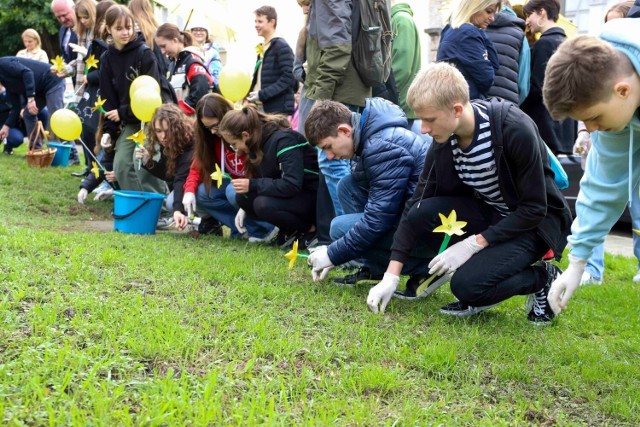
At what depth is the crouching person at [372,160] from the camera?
3.99 metres

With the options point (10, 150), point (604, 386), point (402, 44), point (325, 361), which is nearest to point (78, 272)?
point (325, 361)

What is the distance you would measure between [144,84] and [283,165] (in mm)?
1769

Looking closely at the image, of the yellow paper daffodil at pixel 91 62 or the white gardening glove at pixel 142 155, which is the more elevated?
the yellow paper daffodil at pixel 91 62

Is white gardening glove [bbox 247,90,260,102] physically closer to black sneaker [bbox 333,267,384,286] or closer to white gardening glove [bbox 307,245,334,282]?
black sneaker [bbox 333,267,384,286]

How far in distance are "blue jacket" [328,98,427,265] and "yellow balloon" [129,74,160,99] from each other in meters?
2.76

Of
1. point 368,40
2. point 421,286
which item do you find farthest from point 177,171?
point 421,286

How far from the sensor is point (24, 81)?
32.6 ft

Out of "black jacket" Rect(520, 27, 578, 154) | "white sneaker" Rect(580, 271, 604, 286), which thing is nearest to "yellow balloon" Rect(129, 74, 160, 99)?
"black jacket" Rect(520, 27, 578, 154)

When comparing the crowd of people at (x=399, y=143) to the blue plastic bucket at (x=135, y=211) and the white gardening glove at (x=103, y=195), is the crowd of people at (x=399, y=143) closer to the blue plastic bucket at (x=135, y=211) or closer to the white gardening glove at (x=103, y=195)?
the white gardening glove at (x=103, y=195)

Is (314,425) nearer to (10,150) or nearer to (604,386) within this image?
(604,386)

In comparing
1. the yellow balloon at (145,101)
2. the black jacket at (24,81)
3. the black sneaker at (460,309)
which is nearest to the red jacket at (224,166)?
the yellow balloon at (145,101)

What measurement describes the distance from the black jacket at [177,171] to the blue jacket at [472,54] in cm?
224

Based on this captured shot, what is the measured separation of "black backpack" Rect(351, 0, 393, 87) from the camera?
5094 mm

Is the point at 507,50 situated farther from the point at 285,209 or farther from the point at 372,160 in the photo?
the point at 285,209
